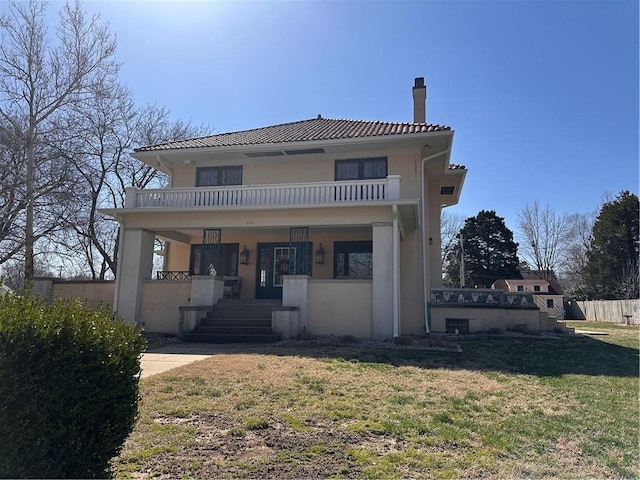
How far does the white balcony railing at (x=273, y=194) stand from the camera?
13.2m

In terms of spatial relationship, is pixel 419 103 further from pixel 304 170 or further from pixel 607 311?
pixel 607 311

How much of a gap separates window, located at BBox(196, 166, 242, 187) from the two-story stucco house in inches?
1.5

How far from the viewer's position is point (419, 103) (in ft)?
58.2

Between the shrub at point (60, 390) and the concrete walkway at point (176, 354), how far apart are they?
456 cm

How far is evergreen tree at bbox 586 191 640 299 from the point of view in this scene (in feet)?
115

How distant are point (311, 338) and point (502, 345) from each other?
17.2 ft

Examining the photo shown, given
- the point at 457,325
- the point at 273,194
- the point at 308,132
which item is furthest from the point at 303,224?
the point at 457,325

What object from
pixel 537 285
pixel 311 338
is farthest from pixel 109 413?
pixel 537 285

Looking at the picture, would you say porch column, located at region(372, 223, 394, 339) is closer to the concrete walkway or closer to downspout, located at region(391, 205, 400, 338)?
→ downspout, located at region(391, 205, 400, 338)

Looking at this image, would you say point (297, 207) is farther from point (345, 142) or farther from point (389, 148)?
point (389, 148)

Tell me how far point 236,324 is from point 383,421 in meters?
8.62

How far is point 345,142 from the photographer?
1435 centimetres

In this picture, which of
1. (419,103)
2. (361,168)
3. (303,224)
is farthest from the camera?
(419,103)

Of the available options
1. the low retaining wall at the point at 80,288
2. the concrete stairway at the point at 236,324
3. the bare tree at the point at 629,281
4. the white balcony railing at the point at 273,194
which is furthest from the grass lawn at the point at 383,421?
the bare tree at the point at 629,281
